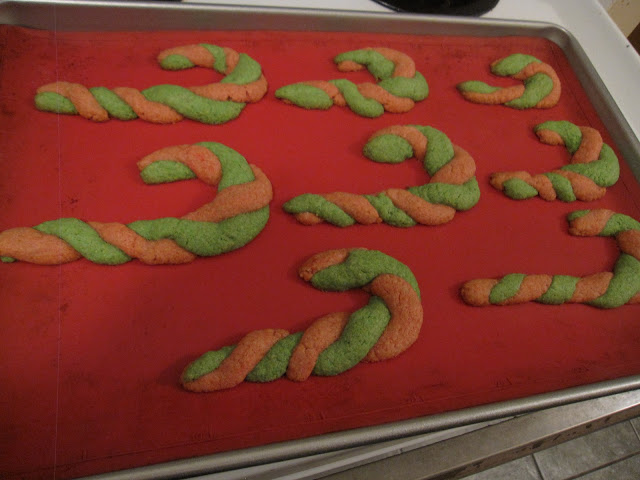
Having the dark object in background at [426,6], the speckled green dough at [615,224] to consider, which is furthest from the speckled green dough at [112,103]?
the speckled green dough at [615,224]

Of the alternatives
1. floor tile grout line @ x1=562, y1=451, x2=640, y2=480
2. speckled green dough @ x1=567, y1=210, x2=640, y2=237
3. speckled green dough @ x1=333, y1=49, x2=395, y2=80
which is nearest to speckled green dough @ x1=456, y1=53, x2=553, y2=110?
speckled green dough @ x1=333, y1=49, x2=395, y2=80

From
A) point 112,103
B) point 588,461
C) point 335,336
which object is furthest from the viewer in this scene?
point 588,461

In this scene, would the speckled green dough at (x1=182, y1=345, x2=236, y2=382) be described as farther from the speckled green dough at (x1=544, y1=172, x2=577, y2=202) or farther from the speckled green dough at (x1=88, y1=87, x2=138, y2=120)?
the speckled green dough at (x1=544, y1=172, x2=577, y2=202)

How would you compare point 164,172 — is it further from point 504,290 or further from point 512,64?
point 512,64

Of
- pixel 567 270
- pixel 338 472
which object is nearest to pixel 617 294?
pixel 567 270

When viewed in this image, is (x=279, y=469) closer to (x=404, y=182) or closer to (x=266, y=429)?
(x=266, y=429)

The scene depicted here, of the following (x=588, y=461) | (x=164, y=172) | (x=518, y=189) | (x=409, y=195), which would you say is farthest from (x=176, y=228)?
(x=588, y=461)

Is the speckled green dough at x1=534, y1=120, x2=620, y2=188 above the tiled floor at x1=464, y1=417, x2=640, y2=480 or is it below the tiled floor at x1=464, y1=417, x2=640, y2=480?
above

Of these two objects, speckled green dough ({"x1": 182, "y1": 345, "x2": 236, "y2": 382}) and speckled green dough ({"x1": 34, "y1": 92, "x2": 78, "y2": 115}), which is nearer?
Answer: speckled green dough ({"x1": 182, "y1": 345, "x2": 236, "y2": 382})
